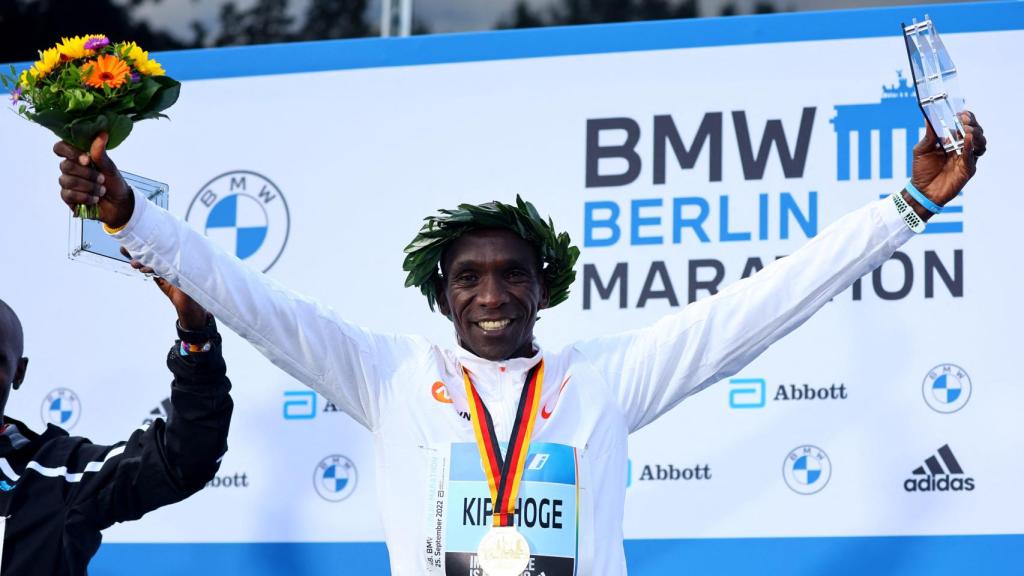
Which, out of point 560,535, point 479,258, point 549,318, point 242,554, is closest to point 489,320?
point 479,258

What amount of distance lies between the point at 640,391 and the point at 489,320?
14.0 inches

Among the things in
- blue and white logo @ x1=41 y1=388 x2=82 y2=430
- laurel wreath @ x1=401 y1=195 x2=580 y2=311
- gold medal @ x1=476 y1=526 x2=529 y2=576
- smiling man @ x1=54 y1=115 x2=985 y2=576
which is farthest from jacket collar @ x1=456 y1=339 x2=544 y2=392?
blue and white logo @ x1=41 y1=388 x2=82 y2=430

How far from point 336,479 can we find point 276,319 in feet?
4.94

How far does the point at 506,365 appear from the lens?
11.9 feet

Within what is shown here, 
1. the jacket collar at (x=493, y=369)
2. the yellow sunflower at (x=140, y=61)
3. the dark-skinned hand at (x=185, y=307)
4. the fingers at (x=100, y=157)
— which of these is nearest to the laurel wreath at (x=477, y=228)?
the jacket collar at (x=493, y=369)

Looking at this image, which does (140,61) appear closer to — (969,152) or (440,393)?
(440,393)

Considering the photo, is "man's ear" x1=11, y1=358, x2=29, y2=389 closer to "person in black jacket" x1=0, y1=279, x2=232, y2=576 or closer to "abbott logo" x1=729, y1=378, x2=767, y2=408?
"person in black jacket" x1=0, y1=279, x2=232, y2=576

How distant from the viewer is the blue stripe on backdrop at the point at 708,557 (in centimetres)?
436

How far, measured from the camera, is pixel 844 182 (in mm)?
4680

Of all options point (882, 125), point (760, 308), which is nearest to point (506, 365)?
point (760, 308)

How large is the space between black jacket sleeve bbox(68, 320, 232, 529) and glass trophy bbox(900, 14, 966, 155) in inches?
61.0

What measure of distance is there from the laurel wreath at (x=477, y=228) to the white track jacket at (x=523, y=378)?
Result: 173 millimetres

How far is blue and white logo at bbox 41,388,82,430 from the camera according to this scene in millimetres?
5148

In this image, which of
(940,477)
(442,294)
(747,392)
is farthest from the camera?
(747,392)
